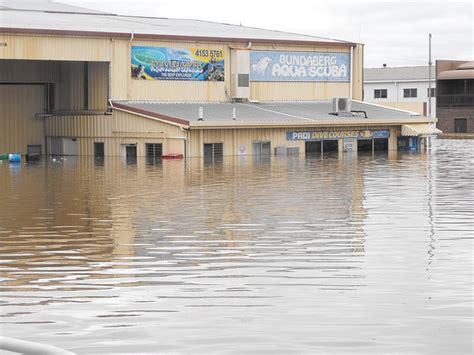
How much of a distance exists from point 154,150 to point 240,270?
128 feet

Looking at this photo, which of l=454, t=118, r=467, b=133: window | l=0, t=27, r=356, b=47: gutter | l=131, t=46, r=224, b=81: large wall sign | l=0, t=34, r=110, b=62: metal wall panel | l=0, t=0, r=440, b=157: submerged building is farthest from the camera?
l=454, t=118, r=467, b=133: window

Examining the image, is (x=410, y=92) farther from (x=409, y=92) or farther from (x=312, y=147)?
(x=312, y=147)

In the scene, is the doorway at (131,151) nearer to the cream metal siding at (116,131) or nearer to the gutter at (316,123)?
the cream metal siding at (116,131)

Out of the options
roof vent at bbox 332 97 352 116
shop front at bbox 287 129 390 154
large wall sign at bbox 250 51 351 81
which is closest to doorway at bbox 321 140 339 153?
shop front at bbox 287 129 390 154

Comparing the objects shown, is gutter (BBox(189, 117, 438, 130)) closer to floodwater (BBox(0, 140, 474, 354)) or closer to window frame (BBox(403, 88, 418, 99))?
floodwater (BBox(0, 140, 474, 354))

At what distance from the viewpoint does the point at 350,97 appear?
65625mm

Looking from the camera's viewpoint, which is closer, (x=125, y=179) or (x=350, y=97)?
(x=125, y=179)

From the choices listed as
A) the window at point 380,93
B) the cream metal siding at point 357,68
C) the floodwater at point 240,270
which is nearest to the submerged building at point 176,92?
the cream metal siding at point 357,68

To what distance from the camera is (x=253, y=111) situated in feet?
188

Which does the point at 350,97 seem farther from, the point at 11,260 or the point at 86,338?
the point at 86,338

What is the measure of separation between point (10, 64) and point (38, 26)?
17.9ft

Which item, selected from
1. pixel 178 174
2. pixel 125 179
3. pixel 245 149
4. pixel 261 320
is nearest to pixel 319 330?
pixel 261 320

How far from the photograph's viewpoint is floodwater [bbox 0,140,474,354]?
10.5 meters

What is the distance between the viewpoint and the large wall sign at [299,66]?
2398 inches
